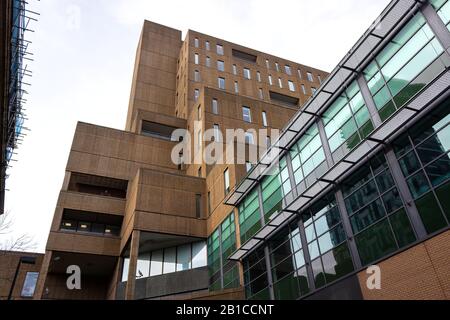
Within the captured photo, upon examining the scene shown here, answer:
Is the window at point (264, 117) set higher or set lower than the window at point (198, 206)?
higher

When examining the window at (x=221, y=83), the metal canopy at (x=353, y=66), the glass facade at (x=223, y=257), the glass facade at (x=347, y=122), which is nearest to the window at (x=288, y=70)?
the window at (x=221, y=83)

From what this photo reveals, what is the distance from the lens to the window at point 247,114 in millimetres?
36484

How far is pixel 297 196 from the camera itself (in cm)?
1883

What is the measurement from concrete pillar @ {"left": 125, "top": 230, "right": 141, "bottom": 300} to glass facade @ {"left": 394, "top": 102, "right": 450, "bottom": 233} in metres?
18.9

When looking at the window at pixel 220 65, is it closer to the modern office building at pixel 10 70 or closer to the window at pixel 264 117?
the window at pixel 264 117

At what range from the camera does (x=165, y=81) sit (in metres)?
51.7

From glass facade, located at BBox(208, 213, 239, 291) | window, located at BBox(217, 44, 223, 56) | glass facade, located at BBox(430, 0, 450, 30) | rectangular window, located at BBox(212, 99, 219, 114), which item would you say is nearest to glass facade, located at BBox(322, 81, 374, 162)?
glass facade, located at BBox(430, 0, 450, 30)

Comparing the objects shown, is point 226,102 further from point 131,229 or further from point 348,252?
point 348,252

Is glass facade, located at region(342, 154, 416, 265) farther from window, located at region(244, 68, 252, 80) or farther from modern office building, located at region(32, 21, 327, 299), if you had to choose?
window, located at region(244, 68, 252, 80)

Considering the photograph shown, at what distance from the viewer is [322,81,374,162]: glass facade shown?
1614 centimetres

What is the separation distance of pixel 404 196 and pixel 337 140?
487 cm

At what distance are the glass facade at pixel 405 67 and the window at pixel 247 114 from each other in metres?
20.5

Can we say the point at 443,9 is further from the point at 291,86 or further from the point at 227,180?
the point at 291,86

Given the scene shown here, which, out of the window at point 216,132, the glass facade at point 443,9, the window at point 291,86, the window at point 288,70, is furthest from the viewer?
the window at point 288,70
